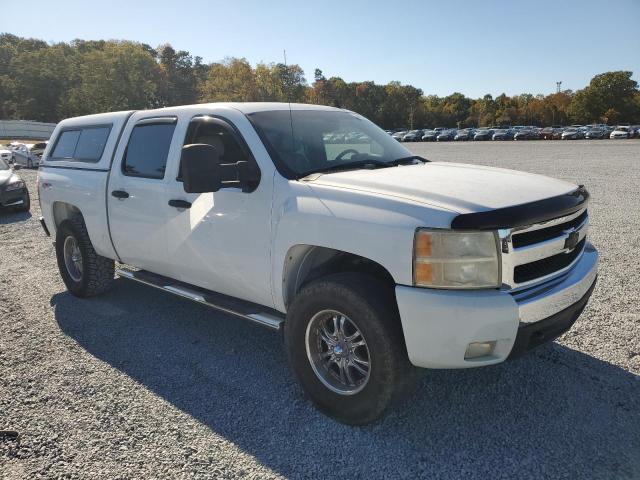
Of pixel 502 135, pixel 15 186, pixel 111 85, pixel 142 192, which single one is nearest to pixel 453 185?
pixel 142 192

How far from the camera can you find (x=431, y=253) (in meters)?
2.53

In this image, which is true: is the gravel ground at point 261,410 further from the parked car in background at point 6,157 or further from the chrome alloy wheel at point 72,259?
the parked car in background at point 6,157

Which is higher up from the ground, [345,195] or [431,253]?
[345,195]

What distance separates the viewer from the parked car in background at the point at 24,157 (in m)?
23.6

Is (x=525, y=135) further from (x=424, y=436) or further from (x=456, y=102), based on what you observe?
(x=424, y=436)

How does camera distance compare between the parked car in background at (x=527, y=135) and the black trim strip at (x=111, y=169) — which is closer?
the black trim strip at (x=111, y=169)

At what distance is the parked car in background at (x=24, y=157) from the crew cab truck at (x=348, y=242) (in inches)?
903

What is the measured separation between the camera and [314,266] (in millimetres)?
3287

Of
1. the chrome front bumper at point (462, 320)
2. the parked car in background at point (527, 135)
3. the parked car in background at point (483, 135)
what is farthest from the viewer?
the parked car in background at point (483, 135)

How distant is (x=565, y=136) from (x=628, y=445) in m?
62.1

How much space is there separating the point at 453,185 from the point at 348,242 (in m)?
0.74

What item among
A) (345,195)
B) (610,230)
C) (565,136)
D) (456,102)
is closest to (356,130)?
(345,195)

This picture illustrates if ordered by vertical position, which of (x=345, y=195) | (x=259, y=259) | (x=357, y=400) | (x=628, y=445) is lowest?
(x=628, y=445)

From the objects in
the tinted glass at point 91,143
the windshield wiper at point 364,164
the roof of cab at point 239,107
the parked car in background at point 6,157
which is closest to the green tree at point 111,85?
the parked car in background at point 6,157
